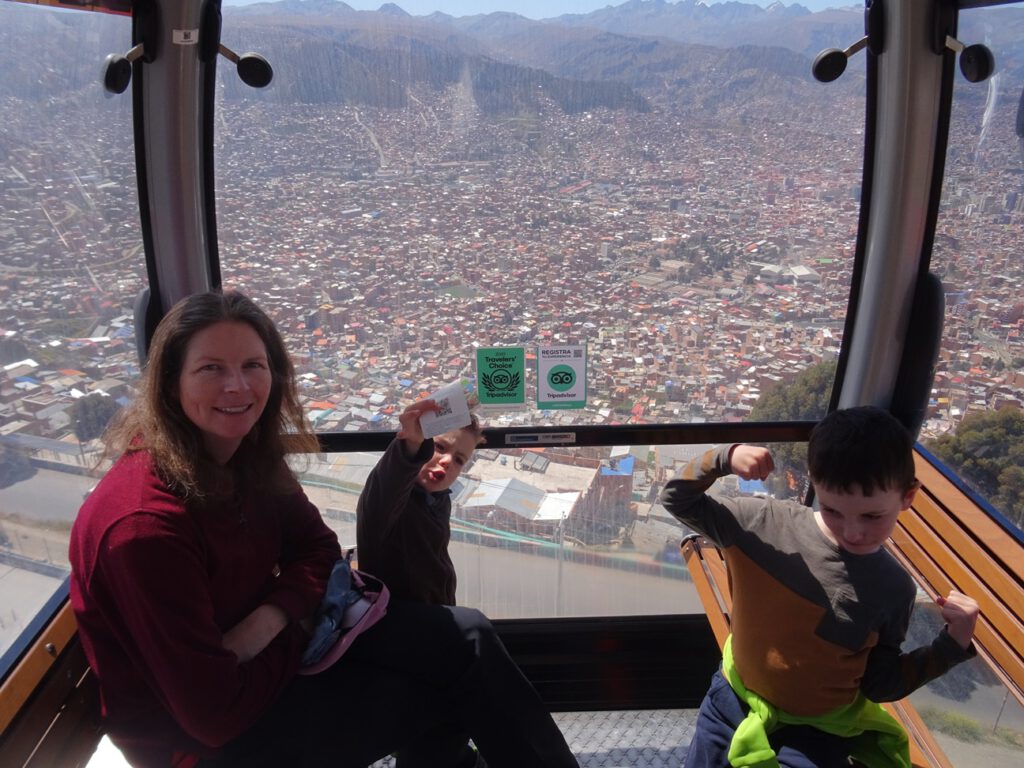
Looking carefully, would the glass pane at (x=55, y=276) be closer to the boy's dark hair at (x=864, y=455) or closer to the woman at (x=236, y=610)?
the woman at (x=236, y=610)

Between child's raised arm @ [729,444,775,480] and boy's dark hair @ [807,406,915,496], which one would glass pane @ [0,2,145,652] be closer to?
child's raised arm @ [729,444,775,480]

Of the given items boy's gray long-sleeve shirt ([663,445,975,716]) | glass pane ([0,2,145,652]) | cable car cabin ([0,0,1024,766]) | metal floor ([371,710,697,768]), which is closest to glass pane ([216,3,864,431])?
cable car cabin ([0,0,1024,766])

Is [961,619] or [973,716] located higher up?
[961,619]

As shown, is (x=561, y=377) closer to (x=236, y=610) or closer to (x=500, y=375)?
(x=500, y=375)

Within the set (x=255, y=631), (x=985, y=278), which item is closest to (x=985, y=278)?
(x=985, y=278)

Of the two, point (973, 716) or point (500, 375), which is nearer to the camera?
point (973, 716)

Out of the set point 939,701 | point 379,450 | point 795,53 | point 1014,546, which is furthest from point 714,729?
point 795,53

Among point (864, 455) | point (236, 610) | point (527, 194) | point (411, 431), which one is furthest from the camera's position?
point (527, 194)

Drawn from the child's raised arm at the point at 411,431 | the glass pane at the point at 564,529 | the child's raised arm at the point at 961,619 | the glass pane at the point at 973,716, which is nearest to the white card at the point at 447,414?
the child's raised arm at the point at 411,431
